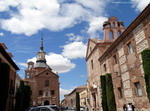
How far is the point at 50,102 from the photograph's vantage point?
43.0 meters

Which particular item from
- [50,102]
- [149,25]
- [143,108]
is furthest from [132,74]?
[50,102]

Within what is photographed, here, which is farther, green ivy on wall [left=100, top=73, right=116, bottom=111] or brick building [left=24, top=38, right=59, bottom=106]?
brick building [left=24, top=38, right=59, bottom=106]

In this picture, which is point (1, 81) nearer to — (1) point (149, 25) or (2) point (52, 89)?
(1) point (149, 25)

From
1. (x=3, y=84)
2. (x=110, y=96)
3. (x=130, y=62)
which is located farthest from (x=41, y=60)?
(x=130, y=62)

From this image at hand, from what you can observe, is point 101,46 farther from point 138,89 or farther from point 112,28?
point 138,89

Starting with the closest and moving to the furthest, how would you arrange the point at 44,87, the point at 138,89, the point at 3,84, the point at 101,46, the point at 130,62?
the point at 138,89
the point at 130,62
the point at 3,84
the point at 101,46
the point at 44,87

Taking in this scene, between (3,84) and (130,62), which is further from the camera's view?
(3,84)

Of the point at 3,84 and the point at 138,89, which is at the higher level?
the point at 3,84

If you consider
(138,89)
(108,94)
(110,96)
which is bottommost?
(110,96)

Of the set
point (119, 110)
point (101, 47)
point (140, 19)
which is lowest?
point (119, 110)

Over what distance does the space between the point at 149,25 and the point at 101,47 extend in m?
12.2

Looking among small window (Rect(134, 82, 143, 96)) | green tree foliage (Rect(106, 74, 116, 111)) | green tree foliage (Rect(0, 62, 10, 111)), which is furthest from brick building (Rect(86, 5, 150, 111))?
green tree foliage (Rect(0, 62, 10, 111))

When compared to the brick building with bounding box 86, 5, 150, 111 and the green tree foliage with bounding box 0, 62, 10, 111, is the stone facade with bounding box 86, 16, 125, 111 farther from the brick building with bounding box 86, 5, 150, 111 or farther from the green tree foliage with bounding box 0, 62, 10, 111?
the green tree foliage with bounding box 0, 62, 10, 111

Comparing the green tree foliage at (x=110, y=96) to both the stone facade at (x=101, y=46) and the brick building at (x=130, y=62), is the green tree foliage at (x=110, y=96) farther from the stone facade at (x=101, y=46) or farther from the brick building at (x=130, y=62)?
the stone facade at (x=101, y=46)
